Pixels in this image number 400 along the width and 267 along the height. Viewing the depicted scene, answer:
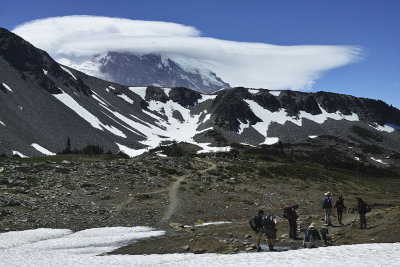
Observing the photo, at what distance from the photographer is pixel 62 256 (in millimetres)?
29250

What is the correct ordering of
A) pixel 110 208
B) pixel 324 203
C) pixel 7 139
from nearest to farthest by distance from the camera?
pixel 324 203 < pixel 110 208 < pixel 7 139

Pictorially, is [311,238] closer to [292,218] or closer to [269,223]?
[269,223]

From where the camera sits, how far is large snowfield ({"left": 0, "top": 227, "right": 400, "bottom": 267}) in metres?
22.2

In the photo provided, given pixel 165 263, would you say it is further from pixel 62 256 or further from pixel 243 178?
pixel 243 178

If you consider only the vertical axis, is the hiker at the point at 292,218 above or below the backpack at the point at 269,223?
below

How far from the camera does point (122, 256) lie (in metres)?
29.0

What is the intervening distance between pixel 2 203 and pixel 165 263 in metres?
26.7

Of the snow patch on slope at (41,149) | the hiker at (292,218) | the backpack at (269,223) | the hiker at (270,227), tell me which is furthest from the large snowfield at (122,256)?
the snow patch on slope at (41,149)

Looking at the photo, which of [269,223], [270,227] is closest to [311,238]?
[270,227]

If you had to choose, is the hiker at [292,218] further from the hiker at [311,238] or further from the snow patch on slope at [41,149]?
the snow patch on slope at [41,149]

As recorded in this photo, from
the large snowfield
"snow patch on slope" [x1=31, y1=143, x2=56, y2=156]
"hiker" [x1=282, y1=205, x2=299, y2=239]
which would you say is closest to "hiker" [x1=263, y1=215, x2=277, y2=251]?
the large snowfield

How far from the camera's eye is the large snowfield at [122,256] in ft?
72.7

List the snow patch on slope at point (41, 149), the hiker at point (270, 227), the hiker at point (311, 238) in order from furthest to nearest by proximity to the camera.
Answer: the snow patch on slope at point (41, 149)
the hiker at point (270, 227)
the hiker at point (311, 238)

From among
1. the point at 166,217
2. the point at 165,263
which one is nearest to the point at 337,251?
the point at 165,263
